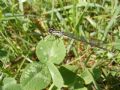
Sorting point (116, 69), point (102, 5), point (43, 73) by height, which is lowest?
point (116, 69)

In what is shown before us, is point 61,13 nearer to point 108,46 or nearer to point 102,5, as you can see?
point 102,5

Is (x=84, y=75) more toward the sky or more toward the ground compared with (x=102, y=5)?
more toward the ground

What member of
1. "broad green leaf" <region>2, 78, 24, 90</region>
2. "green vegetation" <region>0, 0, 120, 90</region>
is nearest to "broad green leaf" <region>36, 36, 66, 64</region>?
"green vegetation" <region>0, 0, 120, 90</region>

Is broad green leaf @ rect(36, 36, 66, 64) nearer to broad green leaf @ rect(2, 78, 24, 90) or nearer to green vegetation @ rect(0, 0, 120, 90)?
green vegetation @ rect(0, 0, 120, 90)

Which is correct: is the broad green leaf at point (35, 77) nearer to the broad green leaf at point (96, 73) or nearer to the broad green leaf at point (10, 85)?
the broad green leaf at point (10, 85)

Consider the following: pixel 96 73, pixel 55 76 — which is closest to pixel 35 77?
pixel 55 76

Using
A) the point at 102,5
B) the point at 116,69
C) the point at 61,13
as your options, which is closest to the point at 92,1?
the point at 102,5

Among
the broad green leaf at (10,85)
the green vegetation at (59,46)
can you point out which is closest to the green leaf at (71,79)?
the green vegetation at (59,46)

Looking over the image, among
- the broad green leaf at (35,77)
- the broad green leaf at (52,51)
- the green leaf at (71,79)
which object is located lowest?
the green leaf at (71,79)
